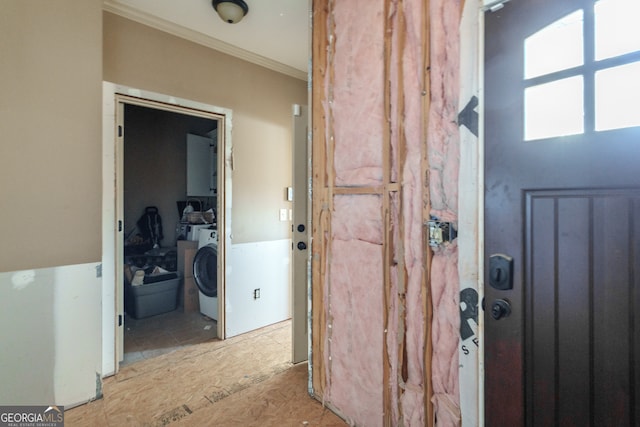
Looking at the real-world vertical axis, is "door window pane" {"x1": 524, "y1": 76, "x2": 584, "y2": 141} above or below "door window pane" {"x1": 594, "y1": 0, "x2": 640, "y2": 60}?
below

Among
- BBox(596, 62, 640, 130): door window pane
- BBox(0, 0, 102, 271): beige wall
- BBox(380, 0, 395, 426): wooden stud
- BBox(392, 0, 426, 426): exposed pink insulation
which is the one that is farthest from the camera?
BBox(0, 0, 102, 271): beige wall

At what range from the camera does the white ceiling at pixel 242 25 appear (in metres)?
2.32

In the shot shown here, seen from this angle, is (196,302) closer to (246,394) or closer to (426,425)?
(246,394)

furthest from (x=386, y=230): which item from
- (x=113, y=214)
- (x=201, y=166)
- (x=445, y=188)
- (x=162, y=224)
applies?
(x=162, y=224)

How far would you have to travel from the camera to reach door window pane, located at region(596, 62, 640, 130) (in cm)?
84

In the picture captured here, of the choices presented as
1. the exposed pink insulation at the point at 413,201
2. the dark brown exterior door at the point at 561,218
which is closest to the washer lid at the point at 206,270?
the exposed pink insulation at the point at 413,201

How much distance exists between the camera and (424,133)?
1.35 meters

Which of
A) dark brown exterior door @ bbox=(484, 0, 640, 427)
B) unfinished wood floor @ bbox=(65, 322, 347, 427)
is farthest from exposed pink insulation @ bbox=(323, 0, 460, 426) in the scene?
unfinished wood floor @ bbox=(65, 322, 347, 427)

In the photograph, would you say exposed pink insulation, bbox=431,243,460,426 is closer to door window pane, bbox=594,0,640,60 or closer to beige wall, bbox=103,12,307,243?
door window pane, bbox=594,0,640,60

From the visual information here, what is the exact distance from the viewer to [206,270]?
3.62m

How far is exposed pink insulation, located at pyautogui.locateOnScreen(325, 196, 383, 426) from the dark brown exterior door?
23.3 inches

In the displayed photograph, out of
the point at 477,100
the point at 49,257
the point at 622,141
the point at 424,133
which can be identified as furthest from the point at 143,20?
the point at 622,141

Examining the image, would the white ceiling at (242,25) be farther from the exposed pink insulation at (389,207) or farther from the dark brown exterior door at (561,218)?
the dark brown exterior door at (561,218)

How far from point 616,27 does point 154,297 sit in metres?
4.17
